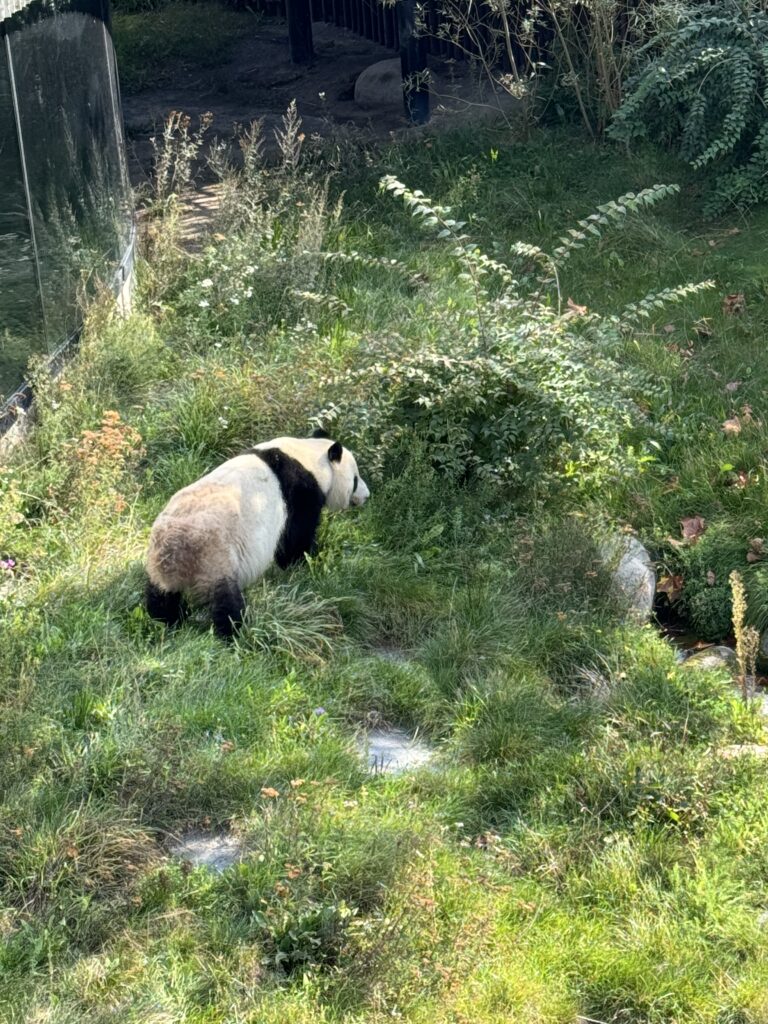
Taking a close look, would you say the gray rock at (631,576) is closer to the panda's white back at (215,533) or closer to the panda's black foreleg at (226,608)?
the panda's white back at (215,533)

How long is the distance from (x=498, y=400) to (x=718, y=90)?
15.9ft

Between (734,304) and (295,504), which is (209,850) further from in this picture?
(734,304)

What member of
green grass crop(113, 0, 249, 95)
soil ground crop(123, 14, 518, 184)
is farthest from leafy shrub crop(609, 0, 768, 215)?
green grass crop(113, 0, 249, 95)

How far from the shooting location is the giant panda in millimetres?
5102

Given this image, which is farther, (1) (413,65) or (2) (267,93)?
(2) (267,93)

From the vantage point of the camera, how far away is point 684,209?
1023 cm

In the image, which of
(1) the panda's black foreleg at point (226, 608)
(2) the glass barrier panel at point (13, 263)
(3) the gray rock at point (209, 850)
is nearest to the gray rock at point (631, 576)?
(1) the panda's black foreleg at point (226, 608)

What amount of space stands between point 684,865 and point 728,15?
27.3ft

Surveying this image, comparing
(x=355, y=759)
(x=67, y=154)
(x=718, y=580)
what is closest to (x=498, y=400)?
(x=718, y=580)

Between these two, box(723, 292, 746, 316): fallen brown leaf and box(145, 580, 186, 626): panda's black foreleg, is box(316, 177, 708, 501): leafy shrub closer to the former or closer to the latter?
box(145, 580, 186, 626): panda's black foreleg

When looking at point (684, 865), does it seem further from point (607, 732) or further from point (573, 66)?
point (573, 66)

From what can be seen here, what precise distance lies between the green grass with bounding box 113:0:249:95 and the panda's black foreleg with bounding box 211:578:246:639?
12430 mm

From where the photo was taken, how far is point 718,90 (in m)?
10.1

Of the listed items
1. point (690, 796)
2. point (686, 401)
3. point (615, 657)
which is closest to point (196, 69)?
point (686, 401)
